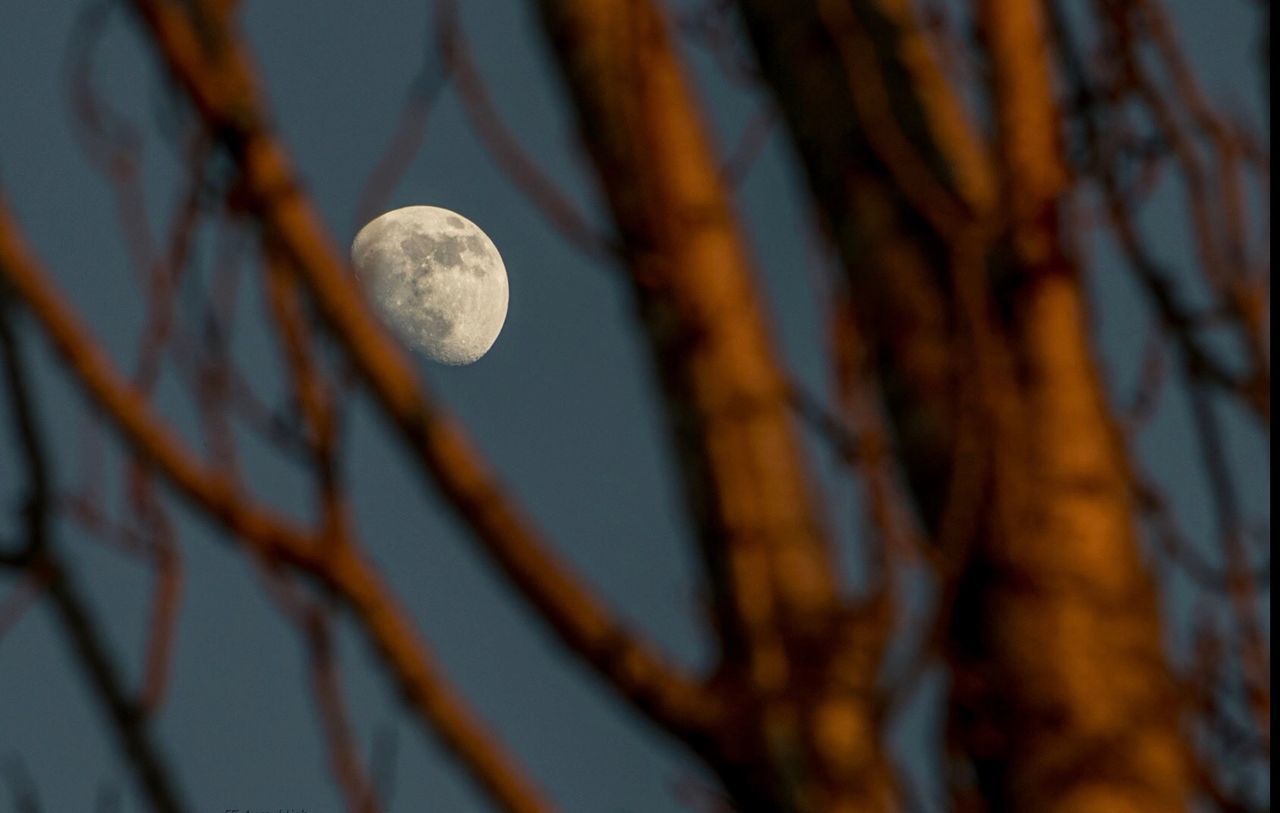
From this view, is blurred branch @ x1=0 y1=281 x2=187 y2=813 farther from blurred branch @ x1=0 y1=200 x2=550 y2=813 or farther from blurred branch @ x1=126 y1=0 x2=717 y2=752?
blurred branch @ x1=126 y1=0 x2=717 y2=752

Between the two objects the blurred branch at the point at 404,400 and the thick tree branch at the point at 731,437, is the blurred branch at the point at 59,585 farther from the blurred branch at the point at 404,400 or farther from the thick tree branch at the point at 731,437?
the thick tree branch at the point at 731,437

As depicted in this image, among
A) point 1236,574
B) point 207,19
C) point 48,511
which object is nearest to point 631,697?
point 48,511

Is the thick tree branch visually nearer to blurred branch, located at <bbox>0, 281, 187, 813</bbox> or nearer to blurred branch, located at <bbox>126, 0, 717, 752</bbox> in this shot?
blurred branch, located at <bbox>126, 0, 717, 752</bbox>

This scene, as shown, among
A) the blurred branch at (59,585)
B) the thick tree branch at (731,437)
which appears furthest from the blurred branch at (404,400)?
the blurred branch at (59,585)

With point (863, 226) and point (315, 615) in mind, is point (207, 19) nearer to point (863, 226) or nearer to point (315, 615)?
point (315, 615)

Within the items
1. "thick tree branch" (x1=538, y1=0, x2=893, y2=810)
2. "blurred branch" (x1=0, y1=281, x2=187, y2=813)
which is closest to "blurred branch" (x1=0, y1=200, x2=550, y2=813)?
"blurred branch" (x1=0, y1=281, x2=187, y2=813)

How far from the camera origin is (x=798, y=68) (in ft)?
7.75

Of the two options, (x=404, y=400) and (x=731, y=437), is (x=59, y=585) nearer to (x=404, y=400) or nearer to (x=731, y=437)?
(x=404, y=400)

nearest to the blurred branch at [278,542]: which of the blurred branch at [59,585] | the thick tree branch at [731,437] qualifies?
the blurred branch at [59,585]

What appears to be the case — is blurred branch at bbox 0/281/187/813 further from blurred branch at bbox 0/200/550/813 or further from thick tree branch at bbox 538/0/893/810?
thick tree branch at bbox 538/0/893/810

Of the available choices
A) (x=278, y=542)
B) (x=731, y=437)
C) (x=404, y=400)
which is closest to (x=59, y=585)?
(x=278, y=542)

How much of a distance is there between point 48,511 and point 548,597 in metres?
0.49

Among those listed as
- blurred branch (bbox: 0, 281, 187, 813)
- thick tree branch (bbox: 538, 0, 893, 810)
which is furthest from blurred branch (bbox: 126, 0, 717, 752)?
blurred branch (bbox: 0, 281, 187, 813)

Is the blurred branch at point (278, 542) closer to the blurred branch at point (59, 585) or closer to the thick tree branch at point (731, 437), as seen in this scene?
the blurred branch at point (59, 585)
